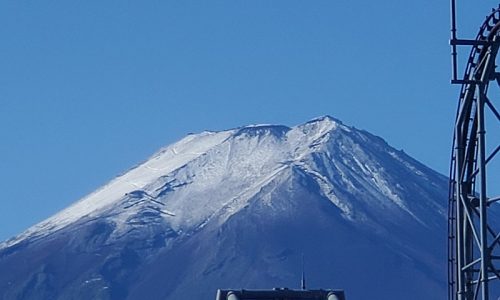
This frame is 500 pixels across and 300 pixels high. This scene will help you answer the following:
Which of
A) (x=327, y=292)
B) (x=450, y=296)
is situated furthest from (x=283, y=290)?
(x=450, y=296)

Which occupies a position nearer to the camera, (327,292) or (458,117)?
(458,117)

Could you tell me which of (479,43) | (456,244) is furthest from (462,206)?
(479,43)

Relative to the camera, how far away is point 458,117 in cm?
4031

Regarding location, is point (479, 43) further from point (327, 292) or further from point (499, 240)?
point (327, 292)

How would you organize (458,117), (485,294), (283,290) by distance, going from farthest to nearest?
1. (283,290)
2. (458,117)
3. (485,294)

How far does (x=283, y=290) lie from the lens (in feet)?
141

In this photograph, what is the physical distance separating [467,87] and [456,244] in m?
3.32

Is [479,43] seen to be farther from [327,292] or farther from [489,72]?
[327,292]

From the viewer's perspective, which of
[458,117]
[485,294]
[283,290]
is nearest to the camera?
[485,294]

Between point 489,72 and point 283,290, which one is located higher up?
point 489,72

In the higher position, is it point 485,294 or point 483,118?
point 483,118

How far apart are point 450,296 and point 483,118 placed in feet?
13.7

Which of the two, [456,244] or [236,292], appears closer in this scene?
[456,244]

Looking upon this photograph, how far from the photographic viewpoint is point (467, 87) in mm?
39844
